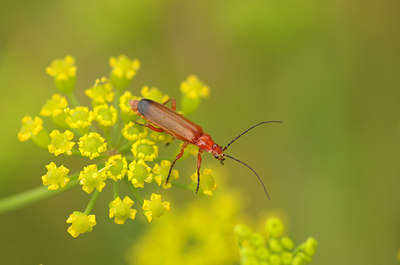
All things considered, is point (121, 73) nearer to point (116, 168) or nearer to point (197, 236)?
point (116, 168)

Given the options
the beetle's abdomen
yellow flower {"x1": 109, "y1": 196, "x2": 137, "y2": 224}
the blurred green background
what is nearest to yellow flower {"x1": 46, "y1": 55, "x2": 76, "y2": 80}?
the beetle's abdomen

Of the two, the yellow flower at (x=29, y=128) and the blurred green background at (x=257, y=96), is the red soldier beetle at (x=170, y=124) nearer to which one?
the yellow flower at (x=29, y=128)

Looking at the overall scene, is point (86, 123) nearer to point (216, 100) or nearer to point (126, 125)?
point (126, 125)

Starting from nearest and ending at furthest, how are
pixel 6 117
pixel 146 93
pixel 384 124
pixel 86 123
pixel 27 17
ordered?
1. pixel 86 123
2. pixel 146 93
3. pixel 6 117
4. pixel 384 124
5. pixel 27 17

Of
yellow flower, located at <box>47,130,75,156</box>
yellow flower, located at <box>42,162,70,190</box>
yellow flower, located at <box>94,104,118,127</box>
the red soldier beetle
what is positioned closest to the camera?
yellow flower, located at <box>42,162,70,190</box>

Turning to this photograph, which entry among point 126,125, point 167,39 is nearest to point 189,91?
point 126,125

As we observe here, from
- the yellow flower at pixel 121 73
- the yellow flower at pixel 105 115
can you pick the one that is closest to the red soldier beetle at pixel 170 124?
the yellow flower at pixel 105 115

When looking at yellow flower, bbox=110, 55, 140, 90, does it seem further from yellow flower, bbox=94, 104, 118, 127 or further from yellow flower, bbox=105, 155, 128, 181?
yellow flower, bbox=105, 155, 128, 181
